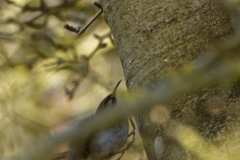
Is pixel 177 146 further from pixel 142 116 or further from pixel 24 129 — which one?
pixel 24 129

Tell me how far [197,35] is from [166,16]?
91 mm

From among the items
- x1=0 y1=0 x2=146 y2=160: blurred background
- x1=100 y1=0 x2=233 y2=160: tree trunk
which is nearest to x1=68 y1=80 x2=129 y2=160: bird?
x1=100 y1=0 x2=233 y2=160: tree trunk

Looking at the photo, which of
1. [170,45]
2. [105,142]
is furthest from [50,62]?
[170,45]

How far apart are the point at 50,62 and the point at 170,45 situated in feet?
4.19

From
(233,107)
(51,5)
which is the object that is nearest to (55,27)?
(51,5)

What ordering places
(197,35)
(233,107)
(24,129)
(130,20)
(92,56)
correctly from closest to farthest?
1. (233,107)
2. (197,35)
3. (130,20)
4. (24,129)
5. (92,56)

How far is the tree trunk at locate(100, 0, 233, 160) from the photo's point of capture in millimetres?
794

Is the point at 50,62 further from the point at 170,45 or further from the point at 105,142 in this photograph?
the point at 170,45

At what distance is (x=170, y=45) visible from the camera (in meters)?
0.90

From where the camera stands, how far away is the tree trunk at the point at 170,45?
0.79 m

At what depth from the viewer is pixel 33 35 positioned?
6.97 feet

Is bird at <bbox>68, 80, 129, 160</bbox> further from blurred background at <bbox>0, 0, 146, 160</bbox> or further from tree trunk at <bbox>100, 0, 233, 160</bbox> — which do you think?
blurred background at <bbox>0, 0, 146, 160</bbox>

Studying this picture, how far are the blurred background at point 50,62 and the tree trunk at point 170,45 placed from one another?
3.38 ft

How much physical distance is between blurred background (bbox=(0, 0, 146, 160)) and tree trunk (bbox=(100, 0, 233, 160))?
3.38ft
